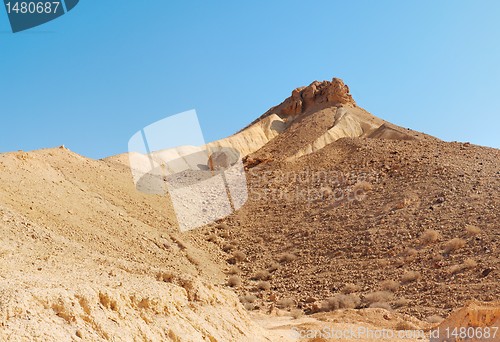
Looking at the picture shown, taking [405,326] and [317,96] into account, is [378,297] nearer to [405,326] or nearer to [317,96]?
[405,326]

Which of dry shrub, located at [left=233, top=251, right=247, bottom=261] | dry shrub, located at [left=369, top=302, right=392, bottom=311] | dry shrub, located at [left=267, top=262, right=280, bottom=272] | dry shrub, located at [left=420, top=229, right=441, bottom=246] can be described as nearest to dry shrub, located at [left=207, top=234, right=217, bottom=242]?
dry shrub, located at [left=233, top=251, right=247, bottom=261]

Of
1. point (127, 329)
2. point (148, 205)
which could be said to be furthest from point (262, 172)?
point (127, 329)

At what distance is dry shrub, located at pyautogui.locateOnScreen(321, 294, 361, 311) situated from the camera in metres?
14.9

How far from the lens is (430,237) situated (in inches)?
732

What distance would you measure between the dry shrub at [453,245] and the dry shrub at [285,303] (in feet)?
18.2

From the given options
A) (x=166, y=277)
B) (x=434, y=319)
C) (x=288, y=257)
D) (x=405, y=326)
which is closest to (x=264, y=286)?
(x=288, y=257)

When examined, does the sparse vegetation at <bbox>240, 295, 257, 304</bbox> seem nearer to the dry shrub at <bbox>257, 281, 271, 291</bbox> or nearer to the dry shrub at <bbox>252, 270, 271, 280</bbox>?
the dry shrub at <bbox>257, 281, 271, 291</bbox>

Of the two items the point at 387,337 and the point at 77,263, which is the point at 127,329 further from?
the point at 387,337

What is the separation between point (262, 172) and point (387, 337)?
19.1m

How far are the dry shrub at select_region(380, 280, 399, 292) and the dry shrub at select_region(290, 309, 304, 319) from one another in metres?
3.12

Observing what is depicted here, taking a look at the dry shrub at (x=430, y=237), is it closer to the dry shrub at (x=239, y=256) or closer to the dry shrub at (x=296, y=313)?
the dry shrub at (x=296, y=313)

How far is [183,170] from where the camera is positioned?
33.1m

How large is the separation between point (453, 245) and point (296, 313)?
6568 mm

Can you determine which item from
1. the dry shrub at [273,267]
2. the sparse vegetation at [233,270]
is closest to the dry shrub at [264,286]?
the dry shrub at [273,267]
